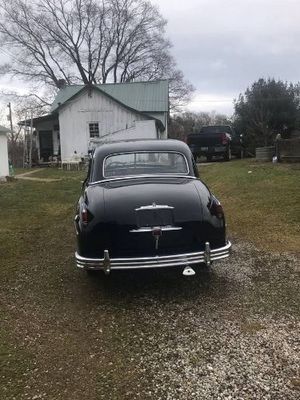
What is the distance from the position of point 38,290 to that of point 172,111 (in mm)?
47523

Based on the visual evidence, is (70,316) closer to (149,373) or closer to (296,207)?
(149,373)

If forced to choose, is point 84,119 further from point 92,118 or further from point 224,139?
point 224,139

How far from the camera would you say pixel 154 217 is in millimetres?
5207

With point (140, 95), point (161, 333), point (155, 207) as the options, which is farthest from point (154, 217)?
point (140, 95)

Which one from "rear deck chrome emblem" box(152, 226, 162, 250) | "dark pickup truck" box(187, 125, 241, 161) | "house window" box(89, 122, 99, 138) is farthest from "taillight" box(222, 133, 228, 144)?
"rear deck chrome emblem" box(152, 226, 162, 250)

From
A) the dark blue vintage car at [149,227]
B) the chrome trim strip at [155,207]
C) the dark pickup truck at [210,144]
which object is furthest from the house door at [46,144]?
the chrome trim strip at [155,207]

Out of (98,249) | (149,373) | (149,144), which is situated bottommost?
(149,373)

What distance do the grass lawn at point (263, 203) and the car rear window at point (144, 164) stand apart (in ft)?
6.50

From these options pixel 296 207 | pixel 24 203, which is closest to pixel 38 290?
pixel 296 207

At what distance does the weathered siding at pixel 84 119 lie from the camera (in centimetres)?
3091

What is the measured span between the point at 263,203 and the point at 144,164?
16.3 ft

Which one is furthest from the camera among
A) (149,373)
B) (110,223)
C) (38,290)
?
(38,290)

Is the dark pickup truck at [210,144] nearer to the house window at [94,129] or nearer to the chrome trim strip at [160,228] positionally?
the house window at [94,129]

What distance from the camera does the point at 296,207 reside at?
970cm
